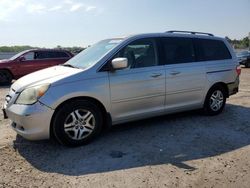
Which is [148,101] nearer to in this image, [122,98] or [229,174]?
[122,98]

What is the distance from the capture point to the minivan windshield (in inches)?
228

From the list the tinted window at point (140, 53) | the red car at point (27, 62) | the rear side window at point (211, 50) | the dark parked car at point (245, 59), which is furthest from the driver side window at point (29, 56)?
the dark parked car at point (245, 59)

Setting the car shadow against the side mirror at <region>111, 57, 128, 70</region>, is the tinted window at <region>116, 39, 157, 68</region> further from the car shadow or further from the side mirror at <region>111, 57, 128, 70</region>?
the car shadow

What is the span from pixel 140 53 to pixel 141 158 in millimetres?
2070

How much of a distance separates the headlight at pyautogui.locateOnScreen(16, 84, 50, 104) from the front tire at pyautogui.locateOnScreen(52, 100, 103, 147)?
383 millimetres

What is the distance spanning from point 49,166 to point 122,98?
1.74 meters

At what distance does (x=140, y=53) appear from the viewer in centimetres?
607

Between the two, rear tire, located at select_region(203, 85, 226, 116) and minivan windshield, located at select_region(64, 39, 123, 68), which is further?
rear tire, located at select_region(203, 85, 226, 116)

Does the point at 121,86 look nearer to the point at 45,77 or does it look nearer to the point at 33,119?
the point at 45,77

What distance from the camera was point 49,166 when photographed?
15.1ft

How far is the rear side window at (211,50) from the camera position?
23.0 ft

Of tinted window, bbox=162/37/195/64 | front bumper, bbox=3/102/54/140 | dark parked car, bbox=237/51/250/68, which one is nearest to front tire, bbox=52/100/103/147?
front bumper, bbox=3/102/54/140

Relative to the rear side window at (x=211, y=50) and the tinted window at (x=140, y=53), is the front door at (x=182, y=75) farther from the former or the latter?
the tinted window at (x=140, y=53)

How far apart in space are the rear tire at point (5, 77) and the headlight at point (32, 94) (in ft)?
34.5
